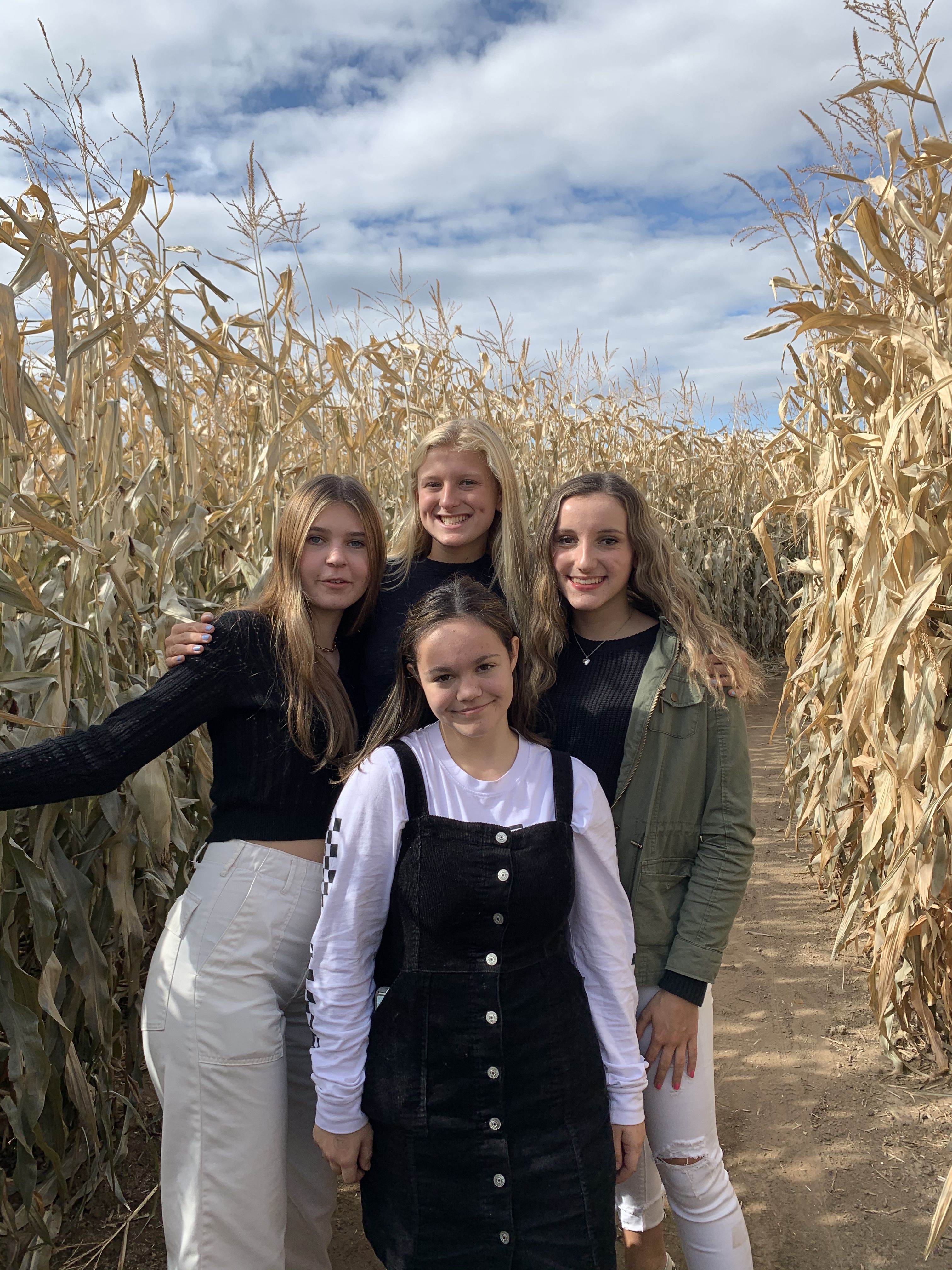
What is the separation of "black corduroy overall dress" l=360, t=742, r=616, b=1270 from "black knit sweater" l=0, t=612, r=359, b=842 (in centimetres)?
31

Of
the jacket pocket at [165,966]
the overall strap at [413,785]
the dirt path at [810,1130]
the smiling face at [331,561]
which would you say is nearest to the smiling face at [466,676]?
the overall strap at [413,785]

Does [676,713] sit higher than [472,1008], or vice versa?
[676,713]

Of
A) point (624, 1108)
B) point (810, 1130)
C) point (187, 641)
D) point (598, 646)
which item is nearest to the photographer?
point (624, 1108)

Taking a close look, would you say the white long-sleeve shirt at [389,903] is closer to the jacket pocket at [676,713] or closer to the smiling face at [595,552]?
the jacket pocket at [676,713]

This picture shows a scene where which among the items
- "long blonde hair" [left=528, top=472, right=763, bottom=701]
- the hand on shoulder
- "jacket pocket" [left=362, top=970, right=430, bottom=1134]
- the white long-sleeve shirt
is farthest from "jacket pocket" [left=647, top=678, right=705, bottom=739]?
the hand on shoulder

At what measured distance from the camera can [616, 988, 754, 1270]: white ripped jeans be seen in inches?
68.6

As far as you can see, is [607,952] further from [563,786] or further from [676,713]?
[676,713]

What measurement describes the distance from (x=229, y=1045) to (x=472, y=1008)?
0.48 metres

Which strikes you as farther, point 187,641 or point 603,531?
point 603,531

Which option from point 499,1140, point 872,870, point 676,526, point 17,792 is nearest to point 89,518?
point 17,792

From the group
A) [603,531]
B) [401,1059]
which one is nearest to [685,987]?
[401,1059]

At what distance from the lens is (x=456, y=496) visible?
2252 millimetres

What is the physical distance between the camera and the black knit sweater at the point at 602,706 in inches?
72.3

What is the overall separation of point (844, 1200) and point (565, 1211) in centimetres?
132
